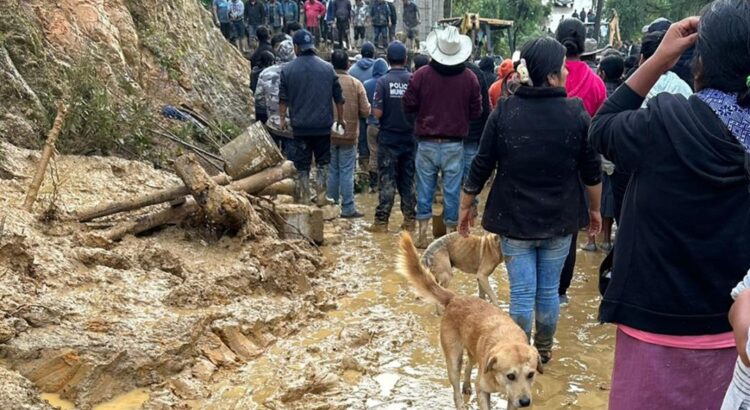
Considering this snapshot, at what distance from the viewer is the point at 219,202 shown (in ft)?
21.4

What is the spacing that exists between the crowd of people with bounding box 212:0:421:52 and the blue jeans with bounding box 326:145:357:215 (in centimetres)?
1200

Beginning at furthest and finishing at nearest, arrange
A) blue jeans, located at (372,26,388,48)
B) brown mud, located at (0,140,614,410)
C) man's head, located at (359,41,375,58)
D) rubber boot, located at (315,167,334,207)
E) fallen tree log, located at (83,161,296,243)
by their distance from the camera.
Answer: blue jeans, located at (372,26,388,48)
man's head, located at (359,41,375,58)
rubber boot, located at (315,167,334,207)
fallen tree log, located at (83,161,296,243)
brown mud, located at (0,140,614,410)

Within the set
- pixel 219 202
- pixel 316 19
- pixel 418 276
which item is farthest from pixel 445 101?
pixel 316 19

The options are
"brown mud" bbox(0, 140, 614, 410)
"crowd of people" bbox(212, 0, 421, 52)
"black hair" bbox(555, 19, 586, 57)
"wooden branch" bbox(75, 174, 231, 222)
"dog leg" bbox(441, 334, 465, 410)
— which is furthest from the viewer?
"crowd of people" bbox(212, 0, 421, 52)

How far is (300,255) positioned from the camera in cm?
691

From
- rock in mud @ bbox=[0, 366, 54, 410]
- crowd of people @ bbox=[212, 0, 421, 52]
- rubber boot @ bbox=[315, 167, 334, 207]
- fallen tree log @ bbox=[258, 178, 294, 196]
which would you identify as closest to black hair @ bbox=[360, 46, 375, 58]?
rubber boot @ bbox=[315, 167, 334, 207]

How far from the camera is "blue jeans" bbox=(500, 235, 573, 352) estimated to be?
459cm

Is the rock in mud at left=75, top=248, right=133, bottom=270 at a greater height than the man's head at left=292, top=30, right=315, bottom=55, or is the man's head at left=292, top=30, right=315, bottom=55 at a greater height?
the man's head at left=292, top=30, right=315, bottom=55

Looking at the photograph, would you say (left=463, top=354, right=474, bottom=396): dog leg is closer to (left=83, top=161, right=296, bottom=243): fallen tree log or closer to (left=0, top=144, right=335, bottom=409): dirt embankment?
(left=0, top=144, right=335, bottom=409): dirt embankment

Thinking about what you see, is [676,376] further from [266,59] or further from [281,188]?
[266,59]

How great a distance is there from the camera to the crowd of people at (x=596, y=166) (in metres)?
2.33

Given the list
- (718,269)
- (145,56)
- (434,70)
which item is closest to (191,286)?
(434,70)

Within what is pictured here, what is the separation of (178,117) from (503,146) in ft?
23.5

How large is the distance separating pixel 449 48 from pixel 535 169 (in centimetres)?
353
